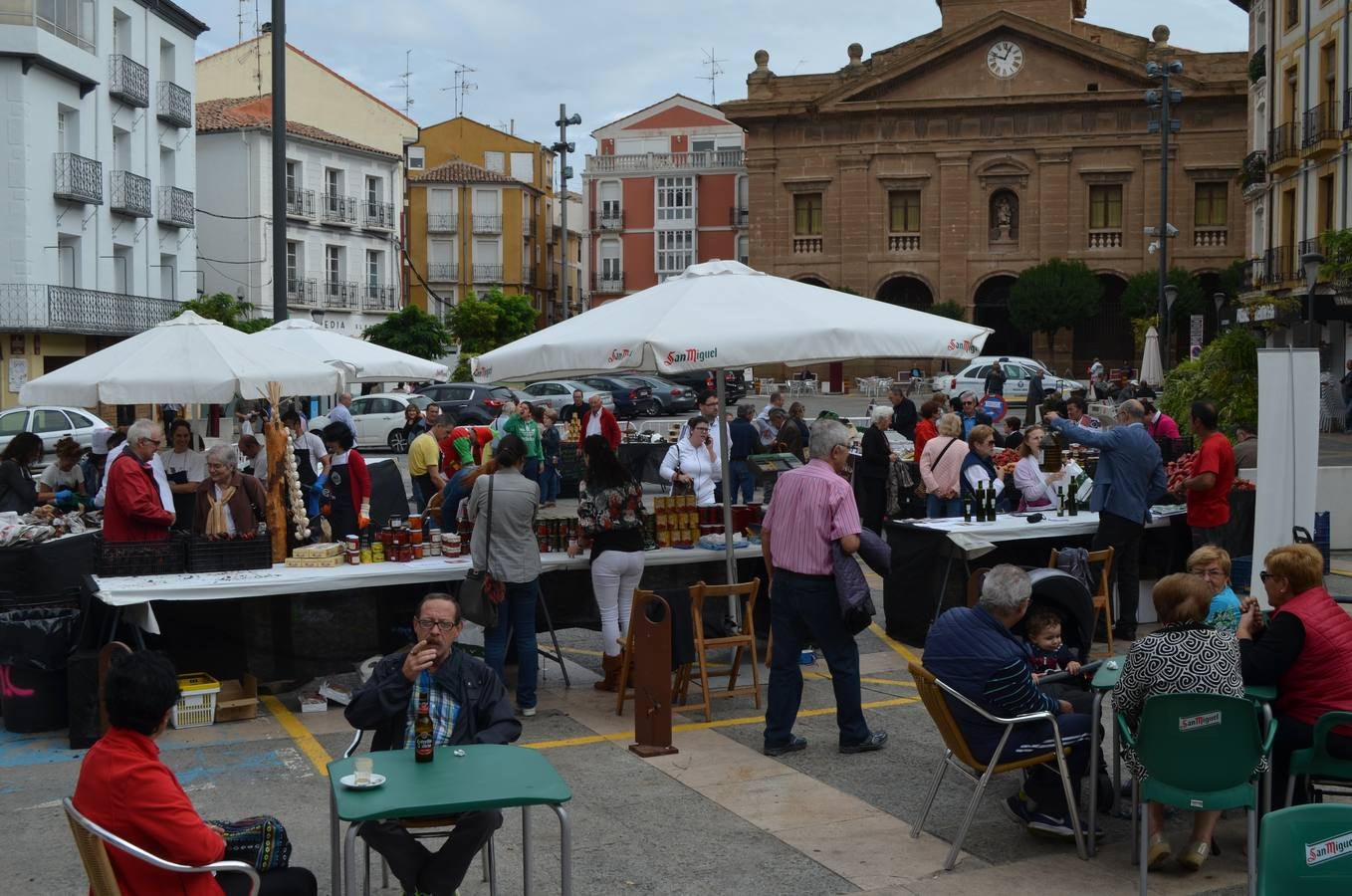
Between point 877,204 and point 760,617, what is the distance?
46.3m

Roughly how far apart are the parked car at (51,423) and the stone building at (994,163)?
3470cm

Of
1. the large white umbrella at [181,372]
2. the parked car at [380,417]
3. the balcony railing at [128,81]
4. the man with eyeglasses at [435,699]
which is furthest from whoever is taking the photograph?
the balcony railing at [128,81]

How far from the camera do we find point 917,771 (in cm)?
726

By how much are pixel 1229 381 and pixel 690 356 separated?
11757 mm

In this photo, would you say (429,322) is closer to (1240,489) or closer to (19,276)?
(19,276)

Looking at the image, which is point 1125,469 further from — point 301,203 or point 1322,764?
point 301,203

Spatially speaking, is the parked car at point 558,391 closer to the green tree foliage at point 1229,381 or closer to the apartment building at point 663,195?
the green tree foliage at point 1229,381

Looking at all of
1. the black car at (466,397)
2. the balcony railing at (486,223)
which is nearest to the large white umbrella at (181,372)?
the black car at (466,397)

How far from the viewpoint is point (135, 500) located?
893 centimetres

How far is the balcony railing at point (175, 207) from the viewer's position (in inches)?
1430

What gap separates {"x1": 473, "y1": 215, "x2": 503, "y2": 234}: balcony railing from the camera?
2653 inches

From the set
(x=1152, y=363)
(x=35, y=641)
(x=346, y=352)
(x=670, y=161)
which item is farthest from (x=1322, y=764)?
(x=670, y=161)

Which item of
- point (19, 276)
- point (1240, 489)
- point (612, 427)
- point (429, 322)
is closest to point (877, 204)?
point (429, 322)

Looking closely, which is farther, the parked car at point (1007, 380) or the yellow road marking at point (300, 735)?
the parked car at point (1007, 380)
